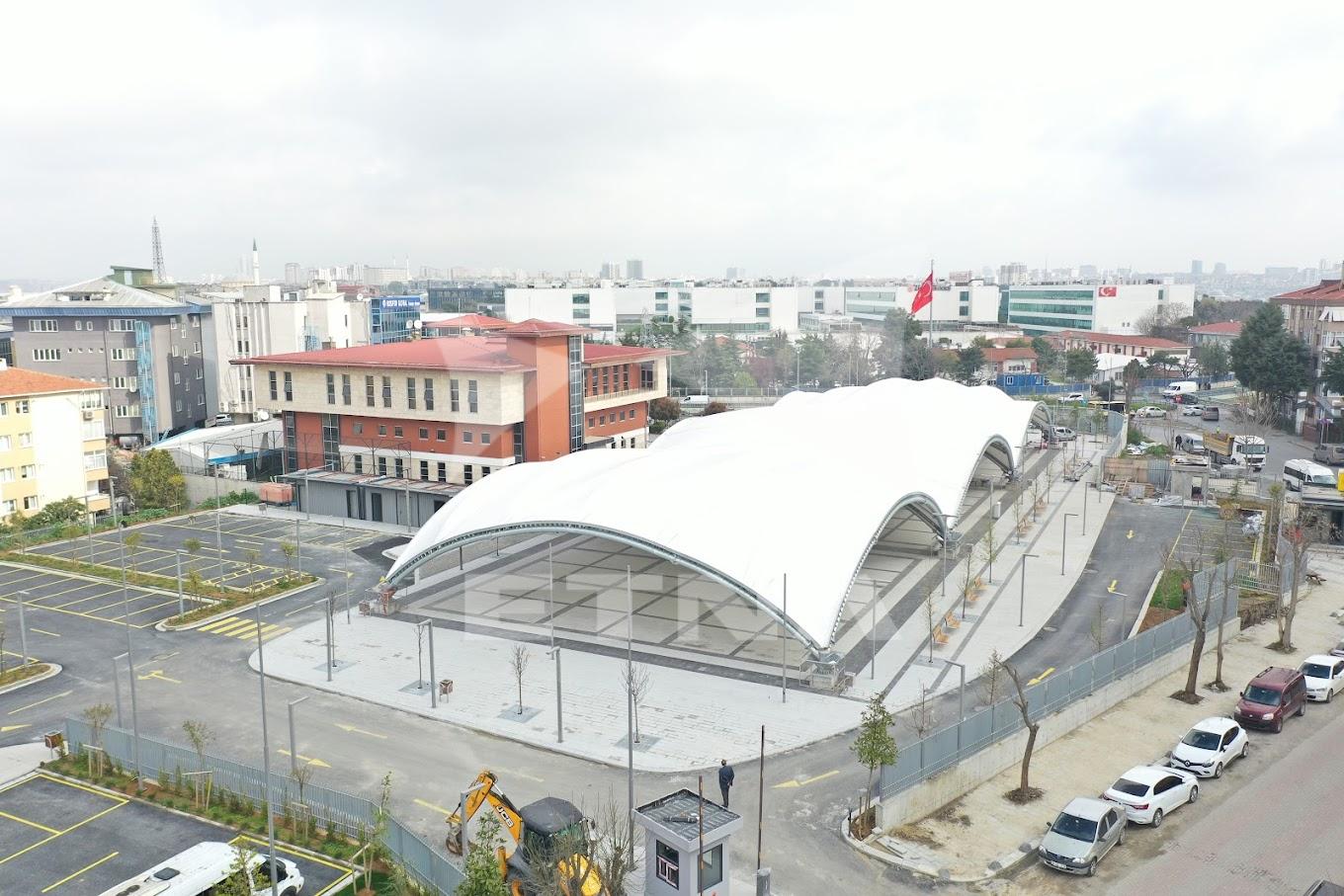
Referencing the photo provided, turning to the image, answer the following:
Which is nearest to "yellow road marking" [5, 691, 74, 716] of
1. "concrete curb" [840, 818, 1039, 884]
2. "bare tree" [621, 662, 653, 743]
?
"bare tree" [621, 662, 653, 743]

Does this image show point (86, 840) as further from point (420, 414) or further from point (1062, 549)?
point (1062, 549)

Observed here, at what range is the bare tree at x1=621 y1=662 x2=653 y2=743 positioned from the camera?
24.0 metres

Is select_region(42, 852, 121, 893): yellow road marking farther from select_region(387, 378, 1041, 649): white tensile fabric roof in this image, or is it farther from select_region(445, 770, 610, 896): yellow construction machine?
select_region(387, 378, 1041, 649): white tensile fabric roof

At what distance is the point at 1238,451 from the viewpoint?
59.6 metres

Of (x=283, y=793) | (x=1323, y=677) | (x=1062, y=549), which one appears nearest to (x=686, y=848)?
(x=283, y=793)

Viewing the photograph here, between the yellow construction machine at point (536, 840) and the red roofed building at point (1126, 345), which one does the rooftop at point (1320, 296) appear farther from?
the yellow construction machine at point (536, 840)

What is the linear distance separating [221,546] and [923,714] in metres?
33.0

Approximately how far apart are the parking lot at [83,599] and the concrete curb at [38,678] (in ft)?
11.7

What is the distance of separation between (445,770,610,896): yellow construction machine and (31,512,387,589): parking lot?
2218cm

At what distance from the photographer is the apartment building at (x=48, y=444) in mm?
48906

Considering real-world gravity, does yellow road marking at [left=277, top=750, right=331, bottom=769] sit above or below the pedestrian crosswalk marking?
below

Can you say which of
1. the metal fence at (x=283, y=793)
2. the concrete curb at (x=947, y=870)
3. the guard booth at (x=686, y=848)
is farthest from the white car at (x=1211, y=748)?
the metal fence at (x=283, y=793)

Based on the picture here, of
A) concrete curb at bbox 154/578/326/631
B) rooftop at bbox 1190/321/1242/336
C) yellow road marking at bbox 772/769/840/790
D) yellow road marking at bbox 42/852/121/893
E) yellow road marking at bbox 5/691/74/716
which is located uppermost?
rooftop at bbox 1190/321/1242/336

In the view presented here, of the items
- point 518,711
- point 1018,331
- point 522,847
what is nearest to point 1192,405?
point 1018,331
